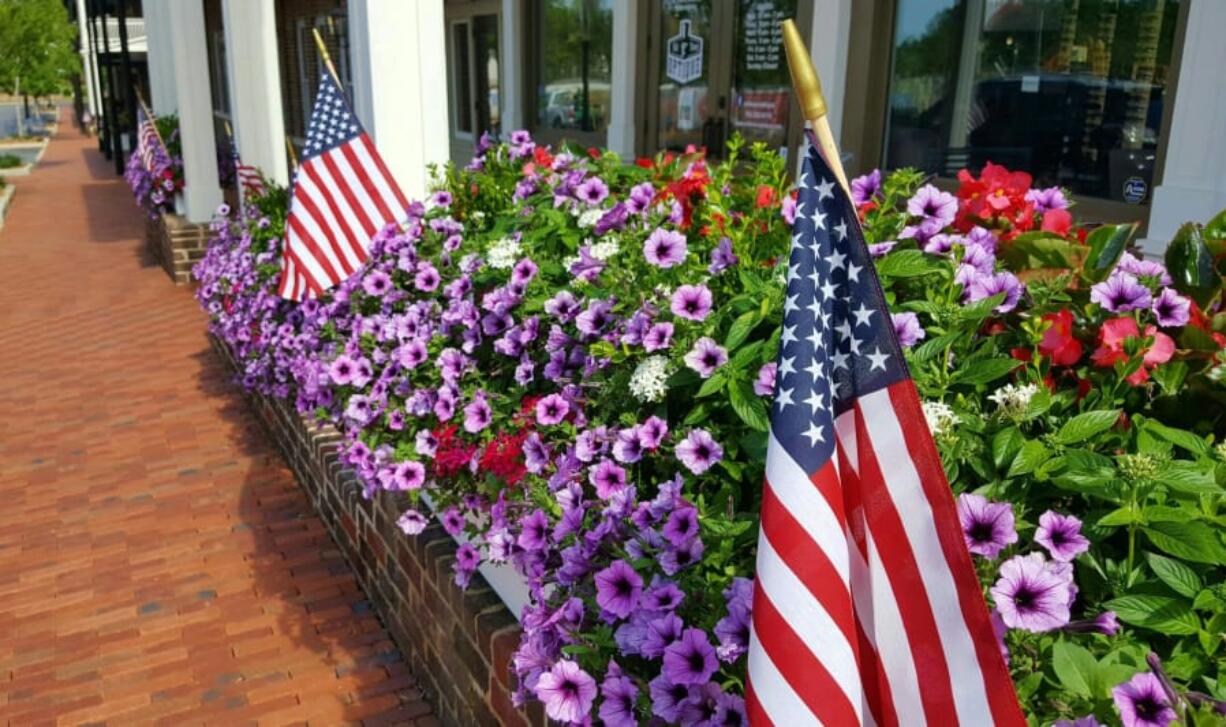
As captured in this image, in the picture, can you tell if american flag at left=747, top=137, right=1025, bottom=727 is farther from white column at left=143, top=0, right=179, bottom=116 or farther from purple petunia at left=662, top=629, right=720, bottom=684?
white column at left=143, top=0, right=179, bottom=116

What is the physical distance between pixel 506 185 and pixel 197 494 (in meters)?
2.18

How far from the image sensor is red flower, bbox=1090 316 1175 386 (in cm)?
186

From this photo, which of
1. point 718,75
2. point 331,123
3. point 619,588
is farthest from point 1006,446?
point 718,75

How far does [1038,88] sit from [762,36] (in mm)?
2248

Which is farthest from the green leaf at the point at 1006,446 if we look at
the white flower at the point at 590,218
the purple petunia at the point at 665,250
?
the white flower at the point at 590,218

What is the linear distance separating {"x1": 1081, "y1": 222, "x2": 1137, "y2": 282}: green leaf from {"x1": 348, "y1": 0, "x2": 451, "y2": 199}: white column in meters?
3.04

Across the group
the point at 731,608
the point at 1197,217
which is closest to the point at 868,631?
the point at 731,608

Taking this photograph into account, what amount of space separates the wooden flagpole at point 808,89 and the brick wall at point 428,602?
1504 millimetres

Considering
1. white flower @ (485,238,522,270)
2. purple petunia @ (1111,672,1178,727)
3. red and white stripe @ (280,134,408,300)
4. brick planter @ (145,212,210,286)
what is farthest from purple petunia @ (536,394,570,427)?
brick planter @ (145,212,210,286)

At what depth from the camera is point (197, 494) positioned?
15.5 ft

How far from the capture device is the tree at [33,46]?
31312 millimetres

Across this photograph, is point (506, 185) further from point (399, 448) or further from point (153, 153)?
point (153, 153)

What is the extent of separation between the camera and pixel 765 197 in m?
2.75

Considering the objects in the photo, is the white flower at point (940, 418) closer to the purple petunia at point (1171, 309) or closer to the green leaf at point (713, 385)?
the green leaf at point (713, 385)
